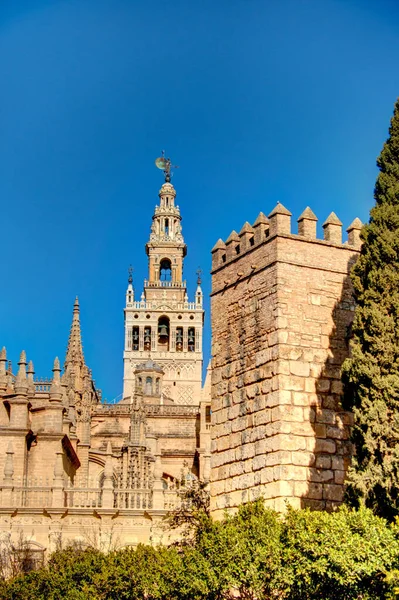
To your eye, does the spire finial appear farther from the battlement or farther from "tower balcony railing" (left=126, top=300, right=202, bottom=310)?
"tower balcony railing" (left=126, top=300, right=202, bottom=310)

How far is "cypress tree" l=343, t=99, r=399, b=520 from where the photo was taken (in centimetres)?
1767

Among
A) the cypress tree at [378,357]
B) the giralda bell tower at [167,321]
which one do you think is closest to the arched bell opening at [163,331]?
the giralda bell tower at [167,321]

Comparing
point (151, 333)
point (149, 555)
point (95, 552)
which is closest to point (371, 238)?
point (149, 555)

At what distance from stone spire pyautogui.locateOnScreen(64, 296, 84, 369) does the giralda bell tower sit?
25602mm

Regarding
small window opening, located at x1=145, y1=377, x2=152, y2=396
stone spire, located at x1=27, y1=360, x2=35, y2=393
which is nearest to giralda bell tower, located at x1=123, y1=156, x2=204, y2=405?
small window opening, located at x1=145, y1=377, x2=152, y2=396

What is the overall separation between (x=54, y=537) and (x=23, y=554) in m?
1.68

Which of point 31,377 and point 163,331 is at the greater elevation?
point 163,331

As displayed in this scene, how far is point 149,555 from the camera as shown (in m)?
22.2

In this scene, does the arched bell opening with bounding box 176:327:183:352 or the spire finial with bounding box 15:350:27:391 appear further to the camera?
the arched bell opening with bounding box 176:327:183:352

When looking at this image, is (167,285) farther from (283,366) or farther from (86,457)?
(283,366)

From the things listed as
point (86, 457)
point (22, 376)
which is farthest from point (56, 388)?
point (86, 457)

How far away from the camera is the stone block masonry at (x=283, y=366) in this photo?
1956 cm

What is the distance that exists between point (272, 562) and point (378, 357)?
3921 mm

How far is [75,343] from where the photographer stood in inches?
2165
